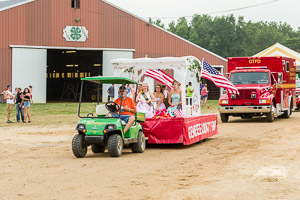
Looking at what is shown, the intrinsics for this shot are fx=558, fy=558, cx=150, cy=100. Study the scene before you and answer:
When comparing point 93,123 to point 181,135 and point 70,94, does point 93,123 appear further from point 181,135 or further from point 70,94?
point 70,94

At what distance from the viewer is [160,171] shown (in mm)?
11156

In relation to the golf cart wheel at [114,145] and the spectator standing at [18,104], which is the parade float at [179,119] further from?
the spectator standing at [18,104]

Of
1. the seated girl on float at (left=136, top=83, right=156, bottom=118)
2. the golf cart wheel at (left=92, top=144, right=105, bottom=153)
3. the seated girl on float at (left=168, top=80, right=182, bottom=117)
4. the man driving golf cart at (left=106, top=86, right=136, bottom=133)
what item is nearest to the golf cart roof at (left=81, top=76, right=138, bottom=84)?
the man driving golf cart at (left=106, top=86, right=136, bottom=133)

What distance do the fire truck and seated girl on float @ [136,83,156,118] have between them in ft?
27.6

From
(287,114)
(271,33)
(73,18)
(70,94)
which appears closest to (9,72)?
(73,18)

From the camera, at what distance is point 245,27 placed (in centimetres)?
11744

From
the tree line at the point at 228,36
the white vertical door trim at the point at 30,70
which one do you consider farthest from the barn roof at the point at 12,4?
the tree line at the point at 228,36

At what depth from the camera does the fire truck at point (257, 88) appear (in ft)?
81.3

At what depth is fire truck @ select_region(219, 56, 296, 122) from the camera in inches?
975

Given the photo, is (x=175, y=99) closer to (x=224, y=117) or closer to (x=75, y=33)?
(x=224, y=117)

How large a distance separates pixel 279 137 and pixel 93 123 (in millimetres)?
7276

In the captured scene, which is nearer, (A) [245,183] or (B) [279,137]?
(A) [245,183]

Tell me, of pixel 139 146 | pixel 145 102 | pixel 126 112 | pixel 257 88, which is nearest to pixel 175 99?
pixel 145 102

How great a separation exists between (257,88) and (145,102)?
9344 mm
